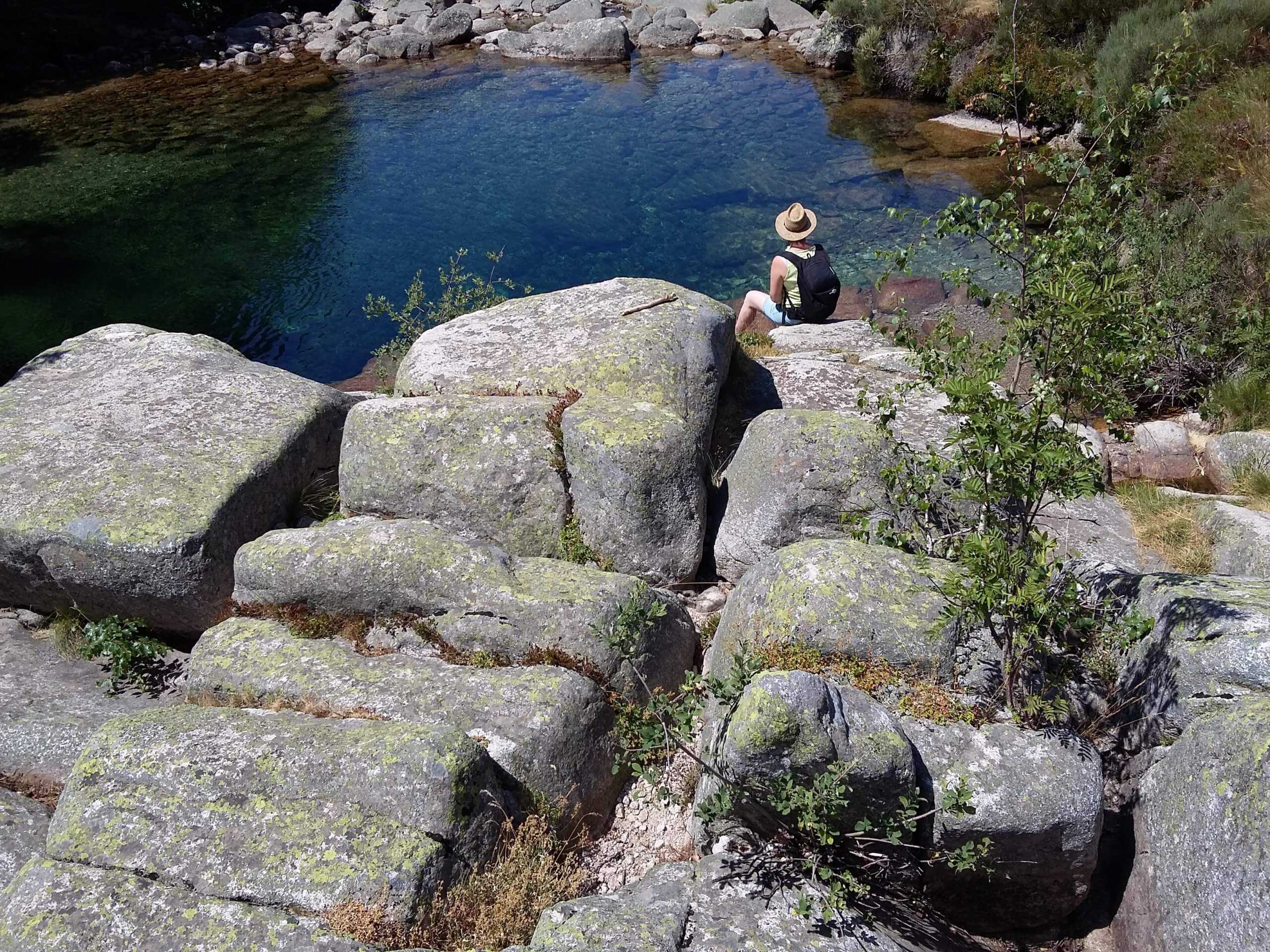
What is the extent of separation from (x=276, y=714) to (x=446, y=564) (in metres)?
1.68

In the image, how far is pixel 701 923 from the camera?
16.3 feet

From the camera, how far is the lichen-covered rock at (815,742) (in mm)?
5016

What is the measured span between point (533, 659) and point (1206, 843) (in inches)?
165

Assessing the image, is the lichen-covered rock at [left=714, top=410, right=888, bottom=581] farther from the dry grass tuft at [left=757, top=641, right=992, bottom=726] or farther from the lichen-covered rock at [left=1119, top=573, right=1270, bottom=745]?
the lichen-covered rock at [left=1119, top=573, right=1270, bottom=745]

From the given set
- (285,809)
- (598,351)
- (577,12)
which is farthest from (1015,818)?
(577,12)

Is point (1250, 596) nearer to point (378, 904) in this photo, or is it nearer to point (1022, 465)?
point (1022, 465)

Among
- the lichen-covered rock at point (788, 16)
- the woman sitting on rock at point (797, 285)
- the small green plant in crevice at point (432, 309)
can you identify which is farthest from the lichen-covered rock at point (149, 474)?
the lichen-covered rock at point (788, 16)

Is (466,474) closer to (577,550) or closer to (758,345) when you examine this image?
(577,550)

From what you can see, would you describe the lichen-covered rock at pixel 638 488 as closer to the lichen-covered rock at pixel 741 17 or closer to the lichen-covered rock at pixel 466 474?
the lichen-covered rock at pixel 466 474

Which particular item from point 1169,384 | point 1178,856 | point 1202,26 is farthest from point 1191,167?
point 1178,856

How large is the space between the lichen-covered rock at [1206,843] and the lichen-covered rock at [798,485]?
9.46ft

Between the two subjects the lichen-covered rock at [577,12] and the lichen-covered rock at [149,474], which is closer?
the lichen-covered rock at [149,474]

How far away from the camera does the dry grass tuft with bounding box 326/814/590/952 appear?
190 inches

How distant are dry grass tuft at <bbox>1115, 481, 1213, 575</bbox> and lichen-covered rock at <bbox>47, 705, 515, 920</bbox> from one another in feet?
18.5
